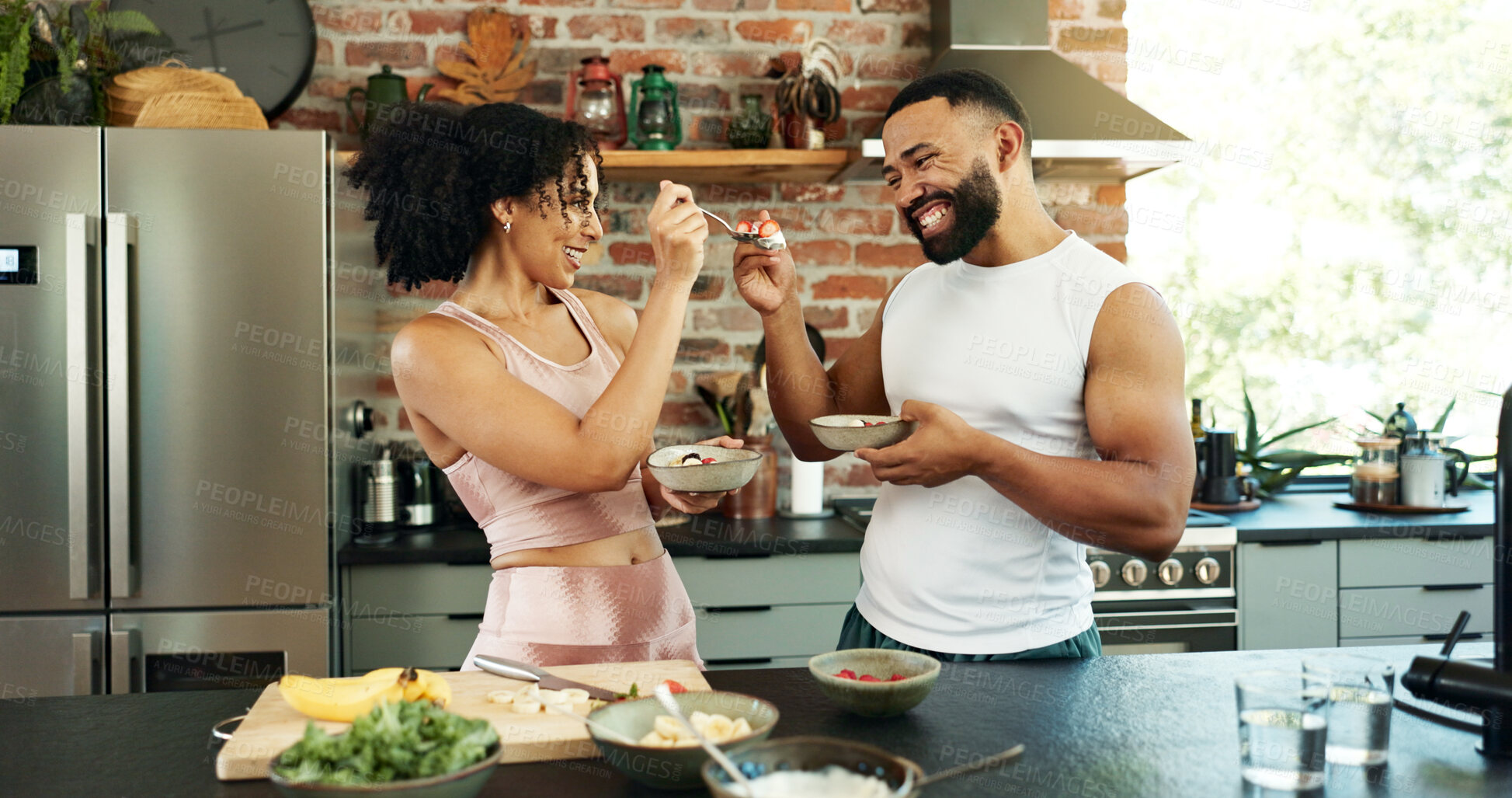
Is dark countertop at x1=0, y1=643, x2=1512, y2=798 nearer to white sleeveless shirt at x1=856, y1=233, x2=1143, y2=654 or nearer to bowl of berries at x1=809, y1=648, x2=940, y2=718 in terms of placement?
bowl of berries at x1=809, y1=648, x2=940, y2=718

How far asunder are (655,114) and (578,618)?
170cm

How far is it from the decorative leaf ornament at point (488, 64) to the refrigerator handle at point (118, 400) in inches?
38.4

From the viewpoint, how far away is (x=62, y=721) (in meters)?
1.12

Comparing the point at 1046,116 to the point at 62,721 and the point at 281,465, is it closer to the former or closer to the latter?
the point at 281,465

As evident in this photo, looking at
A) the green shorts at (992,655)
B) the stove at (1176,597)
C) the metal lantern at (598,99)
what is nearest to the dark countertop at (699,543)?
the stove at (1176,597)

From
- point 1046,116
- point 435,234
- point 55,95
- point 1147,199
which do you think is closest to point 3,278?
point 55,95

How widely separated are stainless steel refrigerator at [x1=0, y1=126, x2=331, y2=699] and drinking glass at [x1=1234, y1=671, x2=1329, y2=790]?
6.65 feet

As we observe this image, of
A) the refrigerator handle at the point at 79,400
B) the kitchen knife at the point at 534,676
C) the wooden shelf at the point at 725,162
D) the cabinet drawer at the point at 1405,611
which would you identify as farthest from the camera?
the wooden shelf at the point at 725,162

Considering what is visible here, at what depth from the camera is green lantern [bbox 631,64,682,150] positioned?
9.18 ft

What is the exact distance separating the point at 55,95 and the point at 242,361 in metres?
0.80

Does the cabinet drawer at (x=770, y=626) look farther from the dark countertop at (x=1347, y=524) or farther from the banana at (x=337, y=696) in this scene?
the banana at (x=337, y=696)

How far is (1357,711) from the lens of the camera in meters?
0.95

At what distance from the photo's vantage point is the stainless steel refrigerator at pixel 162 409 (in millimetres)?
2250

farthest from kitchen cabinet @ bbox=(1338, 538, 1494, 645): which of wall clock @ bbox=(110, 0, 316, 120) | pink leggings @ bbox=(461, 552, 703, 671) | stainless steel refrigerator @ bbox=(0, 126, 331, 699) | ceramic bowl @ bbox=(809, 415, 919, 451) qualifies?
wall clock @ bbox=(110, 0, 316, 120)
